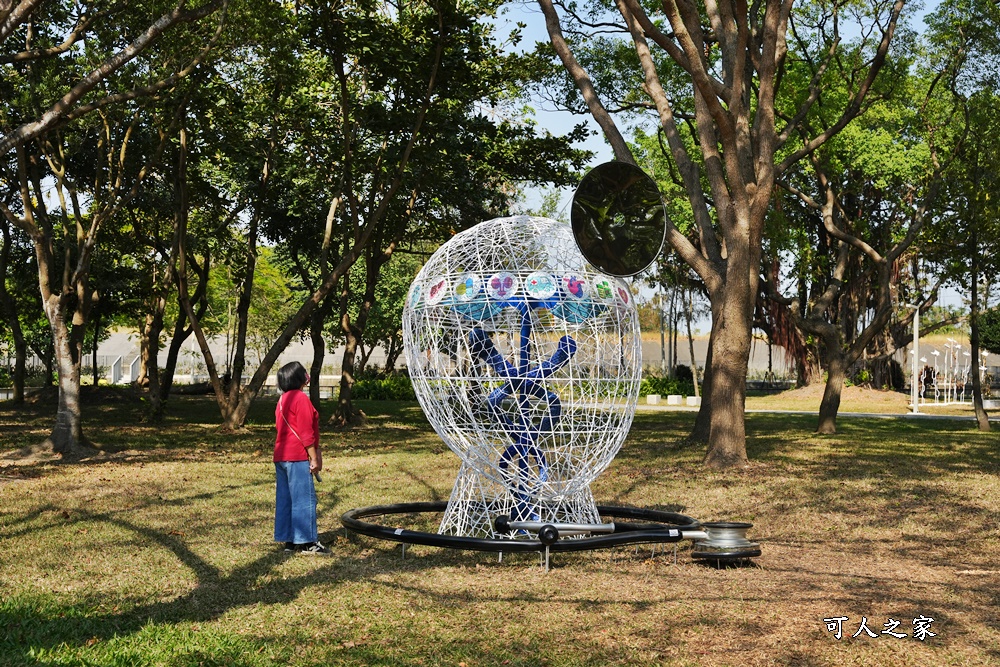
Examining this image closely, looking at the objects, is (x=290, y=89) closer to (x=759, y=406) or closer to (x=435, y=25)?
(x=435, y=25)

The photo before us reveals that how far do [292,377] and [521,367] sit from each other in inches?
86.6

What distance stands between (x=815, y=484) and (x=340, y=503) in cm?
666

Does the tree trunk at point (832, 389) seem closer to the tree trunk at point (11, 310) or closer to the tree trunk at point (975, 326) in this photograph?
the tree trunk at point (975, 326)

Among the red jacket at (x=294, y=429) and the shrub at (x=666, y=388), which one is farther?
the shrub at (x=666, y=388)

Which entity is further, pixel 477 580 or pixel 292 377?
pixel 292 377

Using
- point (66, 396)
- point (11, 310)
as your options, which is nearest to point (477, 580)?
point (66, 396)

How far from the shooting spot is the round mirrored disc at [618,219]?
9.55m

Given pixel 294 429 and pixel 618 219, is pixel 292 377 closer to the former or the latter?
pixel 294 429

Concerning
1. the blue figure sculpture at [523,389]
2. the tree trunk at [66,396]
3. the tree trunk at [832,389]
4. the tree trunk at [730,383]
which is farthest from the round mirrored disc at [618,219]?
the tree trunk at [832,389]

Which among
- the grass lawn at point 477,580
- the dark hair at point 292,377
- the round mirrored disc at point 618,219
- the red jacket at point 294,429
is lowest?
the grass lawn at point 477,580

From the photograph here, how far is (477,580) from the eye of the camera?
820 centimetres

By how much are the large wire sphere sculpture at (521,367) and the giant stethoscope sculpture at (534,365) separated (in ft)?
0.04

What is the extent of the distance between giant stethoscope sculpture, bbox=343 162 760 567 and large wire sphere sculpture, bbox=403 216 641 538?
13 millimetres

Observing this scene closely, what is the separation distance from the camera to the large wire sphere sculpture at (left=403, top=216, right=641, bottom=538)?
9.08 metres
